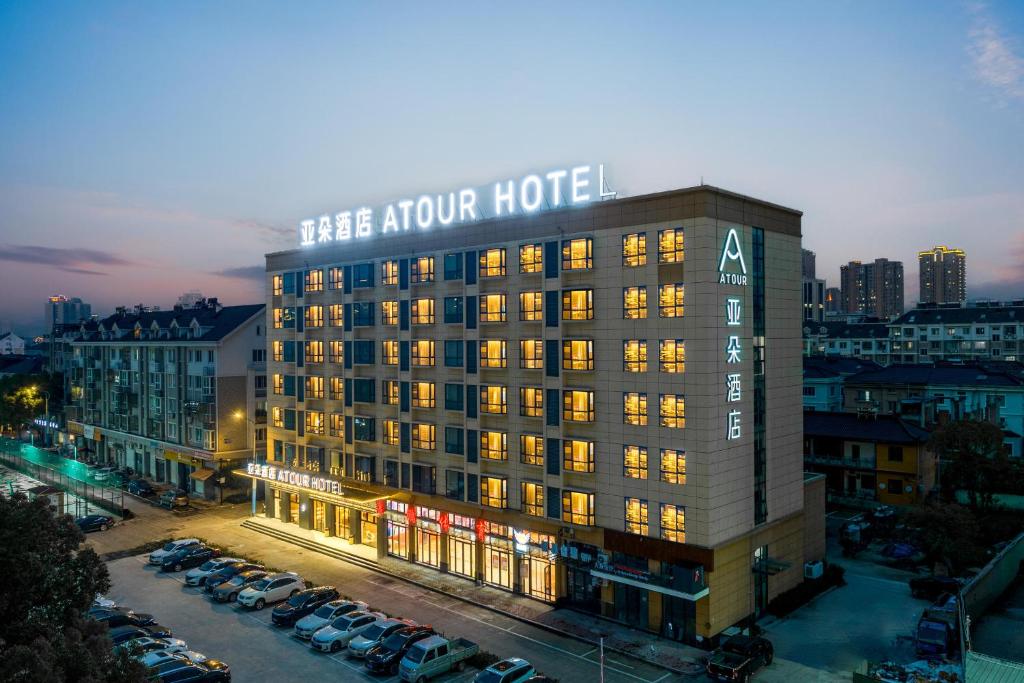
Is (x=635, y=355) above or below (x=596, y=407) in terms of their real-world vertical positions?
above

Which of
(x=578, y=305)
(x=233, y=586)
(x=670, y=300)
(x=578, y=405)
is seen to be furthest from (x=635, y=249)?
(x=233, y=586)

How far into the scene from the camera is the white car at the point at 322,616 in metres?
43.5

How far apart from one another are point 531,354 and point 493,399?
4.82 meters

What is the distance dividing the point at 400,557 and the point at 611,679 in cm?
2600

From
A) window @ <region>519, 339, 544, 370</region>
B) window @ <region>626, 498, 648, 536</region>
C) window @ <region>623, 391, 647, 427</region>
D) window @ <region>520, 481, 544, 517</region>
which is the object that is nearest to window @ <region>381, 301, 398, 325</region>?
window @ <region>519, 339, 544, 370</region>

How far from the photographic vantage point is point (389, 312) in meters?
59.6

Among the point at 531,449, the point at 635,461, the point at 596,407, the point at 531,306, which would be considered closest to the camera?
the point at 635,461

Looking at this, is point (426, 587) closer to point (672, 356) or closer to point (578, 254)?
point (672, 356)

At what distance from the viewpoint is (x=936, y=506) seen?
4825 centimetres

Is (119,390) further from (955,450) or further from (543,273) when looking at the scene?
(955,450)

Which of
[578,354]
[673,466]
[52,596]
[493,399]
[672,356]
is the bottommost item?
[52,596]

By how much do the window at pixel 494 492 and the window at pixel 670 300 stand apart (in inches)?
673

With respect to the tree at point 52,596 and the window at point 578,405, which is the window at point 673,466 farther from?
the tree at point 52,596

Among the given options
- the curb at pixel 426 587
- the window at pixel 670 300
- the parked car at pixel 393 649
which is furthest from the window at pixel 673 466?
the parked car at pixel 393 649
